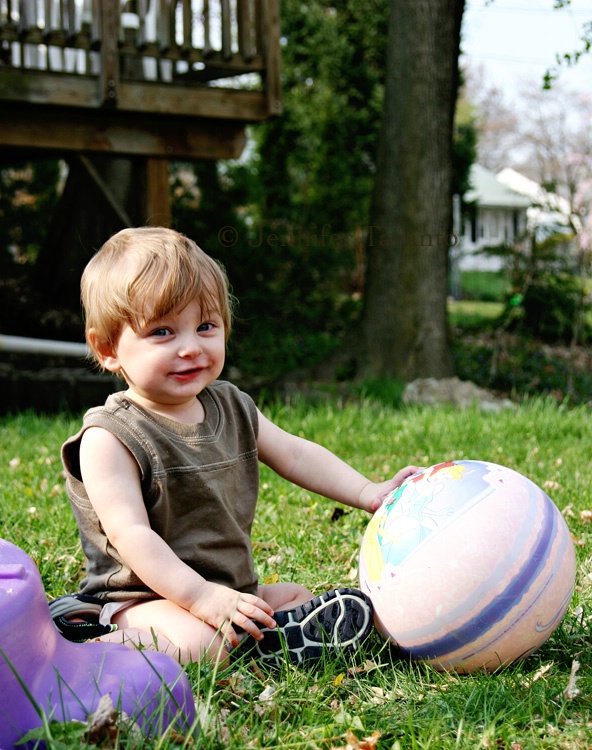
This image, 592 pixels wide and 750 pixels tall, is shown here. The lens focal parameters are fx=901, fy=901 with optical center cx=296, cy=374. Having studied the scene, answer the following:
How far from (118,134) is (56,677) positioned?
256 inches

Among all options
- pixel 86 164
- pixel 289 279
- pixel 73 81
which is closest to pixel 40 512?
pixel 73 81

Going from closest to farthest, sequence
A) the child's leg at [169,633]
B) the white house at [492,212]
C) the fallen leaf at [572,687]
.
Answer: the fallen leaf at [572,687], the child's leg at [169,633], the white house at [492,212]

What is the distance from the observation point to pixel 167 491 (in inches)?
104

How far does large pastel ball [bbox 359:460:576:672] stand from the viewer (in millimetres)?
2428

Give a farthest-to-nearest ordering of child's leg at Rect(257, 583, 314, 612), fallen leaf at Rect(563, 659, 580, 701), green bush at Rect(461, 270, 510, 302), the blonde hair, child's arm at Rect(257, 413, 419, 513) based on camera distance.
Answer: green bush at Rect(461, 270, 510, 302), child's arm at Rect(257, 413, 419, 513), child's leg at Rect(257, 583, 314, 612), the blonde hair, fallen leaf at Rect(563, 659, 580, 701)

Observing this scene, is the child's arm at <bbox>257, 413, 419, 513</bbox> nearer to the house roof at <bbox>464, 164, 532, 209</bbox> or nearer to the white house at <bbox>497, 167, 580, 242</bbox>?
the white house at <bbox>497, 167, 580, 242</bbox>

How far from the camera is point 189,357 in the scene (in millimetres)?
2637

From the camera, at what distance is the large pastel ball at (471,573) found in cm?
243

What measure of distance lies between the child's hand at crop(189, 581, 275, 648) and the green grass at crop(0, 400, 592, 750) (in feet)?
0.39

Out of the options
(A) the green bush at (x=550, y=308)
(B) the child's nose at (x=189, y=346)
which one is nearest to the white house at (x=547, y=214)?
(A) the green bush at (x=550, y=308)

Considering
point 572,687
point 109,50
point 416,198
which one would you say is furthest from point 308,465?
point 416,198

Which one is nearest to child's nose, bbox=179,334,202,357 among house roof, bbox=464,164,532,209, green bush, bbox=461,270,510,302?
green bush, bbox=461,270,510,302

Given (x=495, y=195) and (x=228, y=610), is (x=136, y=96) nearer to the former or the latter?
(x=228, y=610)

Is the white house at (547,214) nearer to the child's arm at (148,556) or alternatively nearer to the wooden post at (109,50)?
the wooden post at (109,50)
